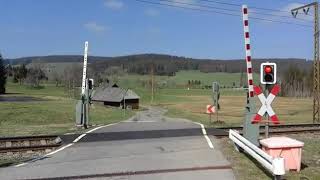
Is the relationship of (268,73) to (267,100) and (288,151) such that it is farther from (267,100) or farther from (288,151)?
(288,151)

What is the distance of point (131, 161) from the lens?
49.1ft

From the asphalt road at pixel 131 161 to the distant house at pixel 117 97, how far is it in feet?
234

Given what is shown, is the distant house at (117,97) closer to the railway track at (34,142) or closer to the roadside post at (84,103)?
the roadside post at (84,103)

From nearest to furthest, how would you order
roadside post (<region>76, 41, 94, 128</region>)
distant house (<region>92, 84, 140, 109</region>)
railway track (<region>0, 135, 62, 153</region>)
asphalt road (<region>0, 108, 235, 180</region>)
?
→ asphalt road (<region>0, 108, 235, 180</region>) → railway track (<region>0, 135, 62, 153</region>) → roadside post (<region>76, 41, 94, 128</region>) → distant house (<region>92, 84, 140, 109</region>)

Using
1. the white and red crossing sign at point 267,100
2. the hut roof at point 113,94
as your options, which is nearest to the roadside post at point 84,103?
the white and red crossing sign at point 267,100

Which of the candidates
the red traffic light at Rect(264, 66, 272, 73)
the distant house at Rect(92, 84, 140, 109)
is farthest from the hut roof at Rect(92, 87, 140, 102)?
the red traffic light at Rect(264, 66, 272, 73)

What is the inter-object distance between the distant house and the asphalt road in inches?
2802

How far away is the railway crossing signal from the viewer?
14.2 metres

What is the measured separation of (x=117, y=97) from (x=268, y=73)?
8549 centimetres

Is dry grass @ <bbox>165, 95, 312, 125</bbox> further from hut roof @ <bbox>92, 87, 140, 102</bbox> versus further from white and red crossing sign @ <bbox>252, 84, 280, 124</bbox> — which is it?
white and red crossing sign @ <bbox>252, 84, 280, 124</bbox>

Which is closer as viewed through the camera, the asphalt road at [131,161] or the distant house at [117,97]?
the asphalt road at [131,161]

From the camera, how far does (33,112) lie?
183 feet

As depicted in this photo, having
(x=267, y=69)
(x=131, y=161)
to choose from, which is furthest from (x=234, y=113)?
(x=267, y=69)

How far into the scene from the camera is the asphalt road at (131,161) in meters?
12.6
